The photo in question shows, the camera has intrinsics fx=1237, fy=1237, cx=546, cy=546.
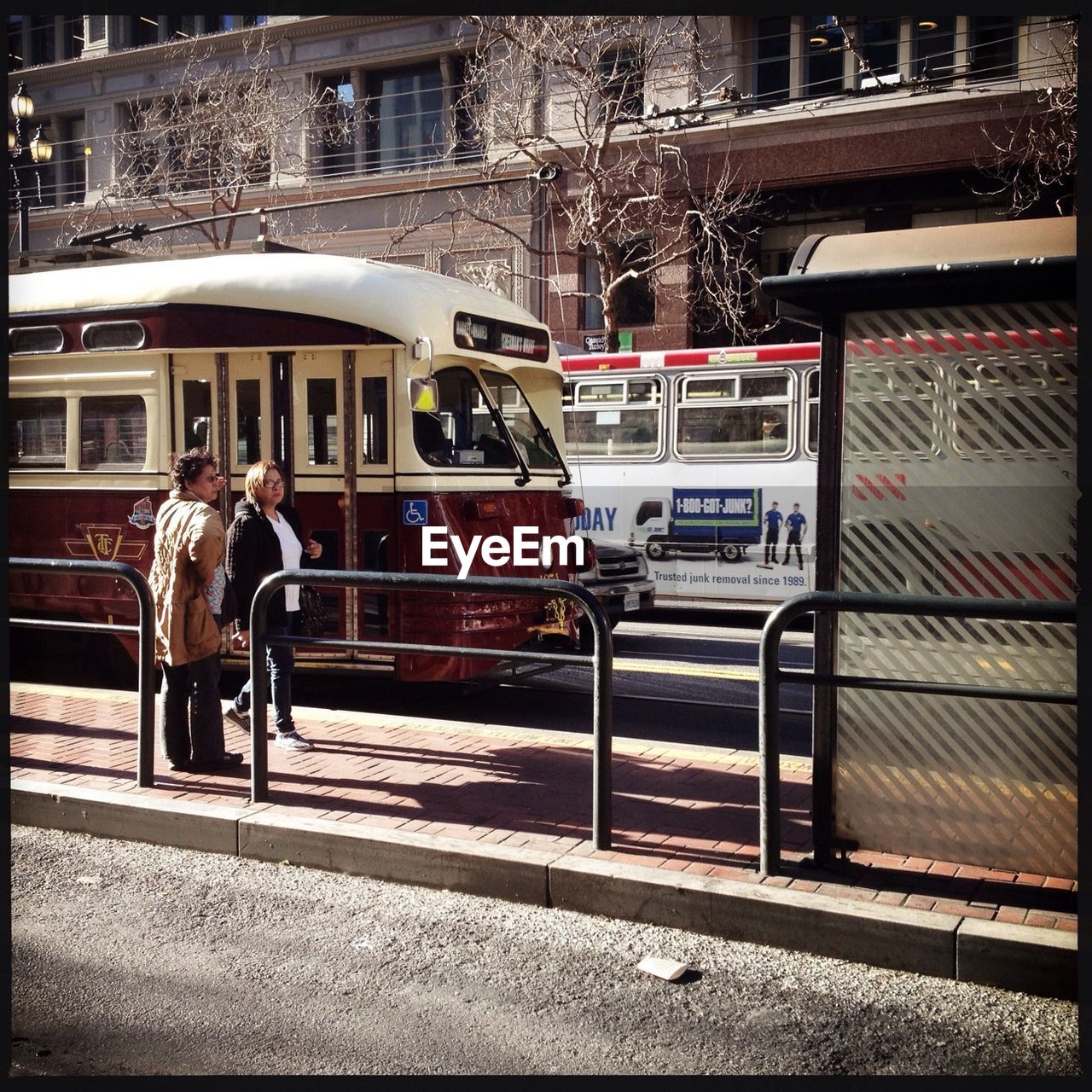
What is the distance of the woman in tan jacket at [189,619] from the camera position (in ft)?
21.5

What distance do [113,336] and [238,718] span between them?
3.53 meters

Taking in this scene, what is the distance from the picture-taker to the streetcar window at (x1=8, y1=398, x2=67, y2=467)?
9.98m

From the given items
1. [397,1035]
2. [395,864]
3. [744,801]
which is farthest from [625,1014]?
[744,801]

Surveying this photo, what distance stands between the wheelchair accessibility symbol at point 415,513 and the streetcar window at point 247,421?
1251 mm

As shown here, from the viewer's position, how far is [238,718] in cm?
788

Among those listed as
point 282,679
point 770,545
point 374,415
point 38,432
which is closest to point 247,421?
point 374,415

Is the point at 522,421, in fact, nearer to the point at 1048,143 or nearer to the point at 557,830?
the point at 557,830

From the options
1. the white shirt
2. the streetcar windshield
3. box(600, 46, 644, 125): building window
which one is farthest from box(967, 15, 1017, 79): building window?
the white shirt

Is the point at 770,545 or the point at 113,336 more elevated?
the point at 113,336

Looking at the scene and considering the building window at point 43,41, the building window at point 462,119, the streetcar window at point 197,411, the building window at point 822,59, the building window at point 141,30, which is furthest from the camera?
the building window at point 43,41

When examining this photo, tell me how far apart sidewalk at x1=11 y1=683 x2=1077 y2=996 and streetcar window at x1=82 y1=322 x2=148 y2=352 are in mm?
3050

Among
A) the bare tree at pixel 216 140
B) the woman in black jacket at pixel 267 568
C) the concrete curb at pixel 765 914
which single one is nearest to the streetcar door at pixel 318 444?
the woman in black jacket at pixel 267 568

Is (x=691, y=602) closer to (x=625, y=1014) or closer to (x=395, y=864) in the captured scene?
(x=395, y=864)

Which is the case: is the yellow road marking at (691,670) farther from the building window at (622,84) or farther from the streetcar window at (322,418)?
the building window at (622,84)
